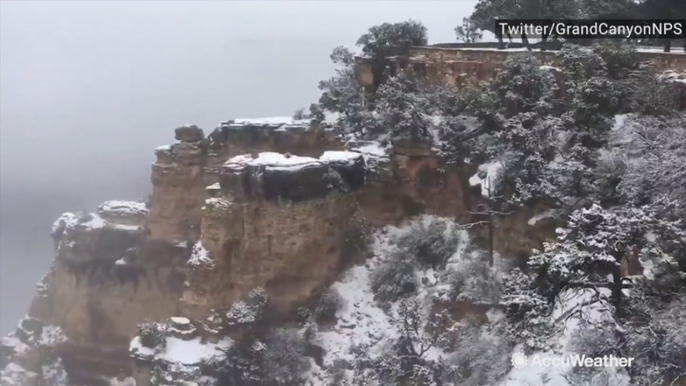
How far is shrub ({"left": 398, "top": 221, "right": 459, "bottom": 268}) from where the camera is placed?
1627cm

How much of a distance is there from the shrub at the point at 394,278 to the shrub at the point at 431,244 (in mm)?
224

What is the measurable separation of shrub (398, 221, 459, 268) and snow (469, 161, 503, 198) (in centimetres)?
116

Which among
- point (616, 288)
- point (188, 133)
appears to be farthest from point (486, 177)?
point (188, 133)

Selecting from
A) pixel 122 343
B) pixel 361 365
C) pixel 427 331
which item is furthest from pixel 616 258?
pixel 122 343

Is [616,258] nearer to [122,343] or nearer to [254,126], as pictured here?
[254,126]

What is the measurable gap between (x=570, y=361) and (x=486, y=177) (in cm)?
582

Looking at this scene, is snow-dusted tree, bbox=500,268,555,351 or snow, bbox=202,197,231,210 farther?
snow, bbox=202,197,231,210

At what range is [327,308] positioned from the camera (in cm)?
1627

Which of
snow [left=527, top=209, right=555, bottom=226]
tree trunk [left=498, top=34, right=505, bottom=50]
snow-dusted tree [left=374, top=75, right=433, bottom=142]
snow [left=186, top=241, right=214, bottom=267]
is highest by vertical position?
tree trunk [left=498, top=34, right=505, bottom=50]

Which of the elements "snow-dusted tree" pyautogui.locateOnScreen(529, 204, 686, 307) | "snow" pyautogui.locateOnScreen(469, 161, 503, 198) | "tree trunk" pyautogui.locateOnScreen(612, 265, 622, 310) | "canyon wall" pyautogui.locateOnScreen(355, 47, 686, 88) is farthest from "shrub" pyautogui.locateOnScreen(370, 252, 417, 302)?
"canyon wall" pyautogui.locateOnScreen(355, 47, 686, 88)

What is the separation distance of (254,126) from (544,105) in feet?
23.9

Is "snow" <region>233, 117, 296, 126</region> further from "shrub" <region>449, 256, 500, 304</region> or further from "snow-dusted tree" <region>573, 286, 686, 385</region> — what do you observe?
"snow-dusted tree" <region>573, 286, 686, 385</region>

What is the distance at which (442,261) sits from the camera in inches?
637

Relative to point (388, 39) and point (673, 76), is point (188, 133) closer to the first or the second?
point (388, 39)
